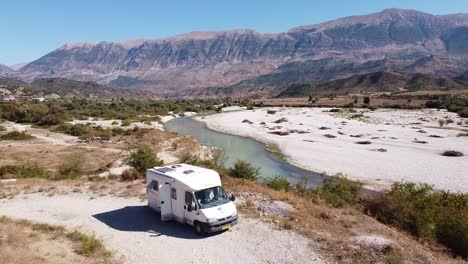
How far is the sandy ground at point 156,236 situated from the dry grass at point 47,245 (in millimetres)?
820

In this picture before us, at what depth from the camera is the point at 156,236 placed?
54.7 ft

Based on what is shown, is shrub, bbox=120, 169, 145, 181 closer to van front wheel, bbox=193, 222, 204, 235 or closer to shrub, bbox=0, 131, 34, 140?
van front wheel, bbox=193, 222, 204, 235

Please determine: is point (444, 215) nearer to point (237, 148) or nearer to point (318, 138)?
point (237, 148)

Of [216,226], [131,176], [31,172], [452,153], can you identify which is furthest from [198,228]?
[452,153]

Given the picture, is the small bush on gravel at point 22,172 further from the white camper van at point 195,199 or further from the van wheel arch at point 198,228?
the van wheel arch at point 198,228

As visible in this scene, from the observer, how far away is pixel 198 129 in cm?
8669

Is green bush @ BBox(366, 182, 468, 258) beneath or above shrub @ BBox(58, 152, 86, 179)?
above

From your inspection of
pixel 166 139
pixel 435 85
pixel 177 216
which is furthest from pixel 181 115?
pixel 435 85

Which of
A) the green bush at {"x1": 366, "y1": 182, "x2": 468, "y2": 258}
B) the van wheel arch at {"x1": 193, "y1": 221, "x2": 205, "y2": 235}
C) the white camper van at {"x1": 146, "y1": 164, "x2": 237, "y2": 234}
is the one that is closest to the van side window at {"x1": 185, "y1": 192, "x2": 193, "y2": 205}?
the white camper van at {"x1": 146, "y1": 164, "x2": 237, "y2": 234}

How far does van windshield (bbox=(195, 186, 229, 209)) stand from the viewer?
16.5 metres

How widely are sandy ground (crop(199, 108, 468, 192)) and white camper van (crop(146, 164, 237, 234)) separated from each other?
2183cm

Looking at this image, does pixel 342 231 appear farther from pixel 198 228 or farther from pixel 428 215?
pixel 198 228

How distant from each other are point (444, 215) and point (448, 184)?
59.8ft

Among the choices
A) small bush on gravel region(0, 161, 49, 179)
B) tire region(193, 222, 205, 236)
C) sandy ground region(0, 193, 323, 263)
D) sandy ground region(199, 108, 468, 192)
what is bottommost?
sandy ground region(199, 108, 468, 192)
